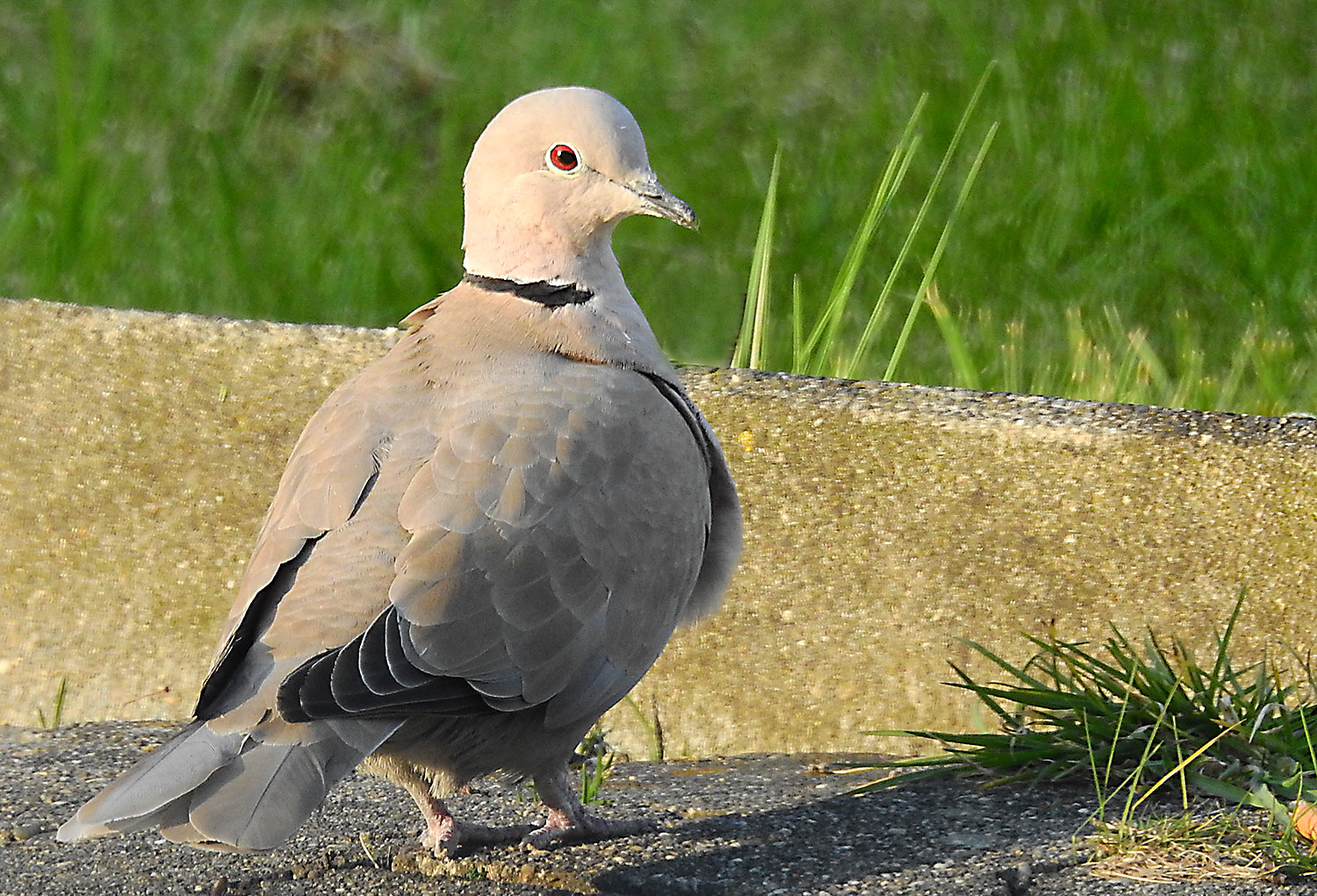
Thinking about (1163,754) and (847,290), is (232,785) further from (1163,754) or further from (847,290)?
(847,290)

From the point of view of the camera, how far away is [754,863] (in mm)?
2691

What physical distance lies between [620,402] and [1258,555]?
1636 mm

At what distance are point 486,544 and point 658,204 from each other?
2.29 ft

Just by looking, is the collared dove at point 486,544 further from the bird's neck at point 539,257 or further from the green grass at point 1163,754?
the green grass at point 1163,754

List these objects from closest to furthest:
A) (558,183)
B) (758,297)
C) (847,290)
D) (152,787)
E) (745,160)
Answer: (152,787) → (558,183) → (847,290) → (758,297) → (745,160)

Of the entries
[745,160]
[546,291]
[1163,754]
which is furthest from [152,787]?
[745,160]

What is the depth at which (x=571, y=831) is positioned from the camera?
2.77 metres

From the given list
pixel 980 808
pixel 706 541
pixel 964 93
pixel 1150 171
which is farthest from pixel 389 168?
pixel 980 808

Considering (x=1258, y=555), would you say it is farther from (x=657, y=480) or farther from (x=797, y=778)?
(x=657, y=480)

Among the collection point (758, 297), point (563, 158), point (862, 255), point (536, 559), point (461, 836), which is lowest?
point (461, 836)

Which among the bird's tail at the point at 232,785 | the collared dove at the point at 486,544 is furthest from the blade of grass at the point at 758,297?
the bird's tail at the point at 232,785

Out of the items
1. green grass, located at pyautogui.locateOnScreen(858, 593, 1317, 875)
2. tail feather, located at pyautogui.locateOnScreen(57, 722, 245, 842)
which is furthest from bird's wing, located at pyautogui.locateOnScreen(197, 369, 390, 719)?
green grass, located at pyautogui.locateOnScreen(858, 593, 1317, 875)

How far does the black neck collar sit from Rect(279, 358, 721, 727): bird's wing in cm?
13

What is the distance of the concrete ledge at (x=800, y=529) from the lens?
145 inches
